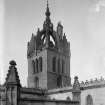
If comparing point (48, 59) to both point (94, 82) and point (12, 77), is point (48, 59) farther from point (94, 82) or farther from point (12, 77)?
point (12, 77)

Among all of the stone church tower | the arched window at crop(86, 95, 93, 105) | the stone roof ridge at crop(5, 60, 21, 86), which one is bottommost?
the arched window at crop(86, 95, 93, 105)

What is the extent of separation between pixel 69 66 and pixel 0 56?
52770 mm

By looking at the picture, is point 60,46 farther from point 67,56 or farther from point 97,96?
point 97,96

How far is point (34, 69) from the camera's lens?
69625 millimetres

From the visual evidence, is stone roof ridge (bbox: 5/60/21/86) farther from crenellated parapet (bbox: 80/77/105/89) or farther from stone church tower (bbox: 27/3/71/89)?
stone church tower (bbox: 27/3/71/89)

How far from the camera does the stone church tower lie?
216 feet

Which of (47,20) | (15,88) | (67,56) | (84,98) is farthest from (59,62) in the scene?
(15,88)

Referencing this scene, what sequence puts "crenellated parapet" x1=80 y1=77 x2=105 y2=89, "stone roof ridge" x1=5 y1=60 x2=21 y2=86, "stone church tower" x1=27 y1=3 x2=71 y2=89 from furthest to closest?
"stone church tower" x1=27 y1=3 x2=71 y2=89
"crenellated parapet" x1=80 y1=77 x2=105 y2=89
"stone roof ridge" x1=5 y1=60 x2=21 y2=86

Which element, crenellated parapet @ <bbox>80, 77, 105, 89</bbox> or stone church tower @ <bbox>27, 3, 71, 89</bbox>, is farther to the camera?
stone church tower @ <bbox>27, 3, 71, 89</bbox>

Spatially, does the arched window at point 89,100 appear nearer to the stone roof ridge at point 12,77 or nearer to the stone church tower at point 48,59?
the stone church tower at point 48,59

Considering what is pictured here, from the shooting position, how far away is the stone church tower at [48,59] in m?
65.9

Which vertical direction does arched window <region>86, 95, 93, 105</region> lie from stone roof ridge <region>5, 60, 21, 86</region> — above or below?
below

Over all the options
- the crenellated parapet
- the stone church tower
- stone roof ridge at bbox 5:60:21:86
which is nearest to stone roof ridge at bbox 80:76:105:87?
the crenellated parapet

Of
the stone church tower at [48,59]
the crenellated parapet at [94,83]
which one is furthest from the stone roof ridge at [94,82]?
the stone church tower at [48,59]
